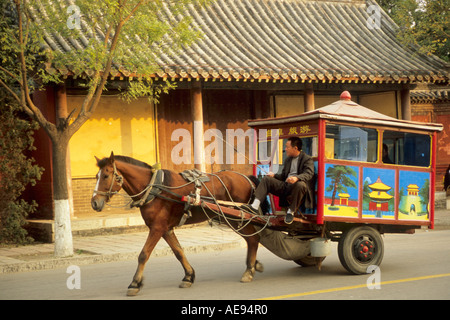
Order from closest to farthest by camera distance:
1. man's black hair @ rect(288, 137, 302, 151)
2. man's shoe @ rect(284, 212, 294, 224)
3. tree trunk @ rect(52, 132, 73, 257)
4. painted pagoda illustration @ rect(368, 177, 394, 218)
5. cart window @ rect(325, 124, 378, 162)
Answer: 1. man's shoe @ rect(284, 212, 294, 224)
2. man's black hair @ rect(288, 137, 302, 151)
3. cart window @ rect(325, 124, 378, 162)
4. painted pagoda illustration @ rect(368, 177, 394, 218)
5. tree trunk @ rect(52, 132, 73, 257)

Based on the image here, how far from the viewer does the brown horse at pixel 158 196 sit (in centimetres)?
787

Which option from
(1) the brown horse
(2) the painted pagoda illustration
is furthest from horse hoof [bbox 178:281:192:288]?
(2) the painted pagoda illustration

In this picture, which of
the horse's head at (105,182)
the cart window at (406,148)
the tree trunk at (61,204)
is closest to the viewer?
the horse's head at (105,182)

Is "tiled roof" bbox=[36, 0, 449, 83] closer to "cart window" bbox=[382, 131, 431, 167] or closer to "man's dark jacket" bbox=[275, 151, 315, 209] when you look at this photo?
"man's dark jacket" bbox=[275, 151, 315, 209]

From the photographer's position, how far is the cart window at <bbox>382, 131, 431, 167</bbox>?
9.11 meters

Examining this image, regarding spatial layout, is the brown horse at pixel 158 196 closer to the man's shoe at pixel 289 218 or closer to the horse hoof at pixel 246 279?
the horse hoof at pixel 246 279

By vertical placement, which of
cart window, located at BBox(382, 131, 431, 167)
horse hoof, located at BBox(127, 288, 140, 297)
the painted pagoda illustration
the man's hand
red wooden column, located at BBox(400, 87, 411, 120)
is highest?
red wooden column, located at BBox(400, 87, 411, 120)

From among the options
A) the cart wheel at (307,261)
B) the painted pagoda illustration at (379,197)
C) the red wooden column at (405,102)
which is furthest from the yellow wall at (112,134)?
the painted pagoda illustration at (379,197)

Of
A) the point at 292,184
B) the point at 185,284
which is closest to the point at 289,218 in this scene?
the point at 292,184

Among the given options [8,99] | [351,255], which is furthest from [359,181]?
[8,99]

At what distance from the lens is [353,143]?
8883 millimetres

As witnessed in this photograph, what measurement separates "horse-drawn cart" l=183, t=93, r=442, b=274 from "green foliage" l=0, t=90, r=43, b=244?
6.78m

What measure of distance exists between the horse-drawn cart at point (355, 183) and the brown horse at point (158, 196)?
0.80ft
